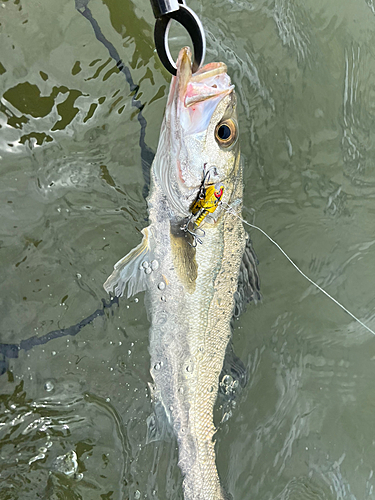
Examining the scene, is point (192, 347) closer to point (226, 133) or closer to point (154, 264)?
point (154, 264)

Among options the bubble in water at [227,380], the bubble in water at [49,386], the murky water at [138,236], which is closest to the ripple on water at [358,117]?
the murky water at [138,236]

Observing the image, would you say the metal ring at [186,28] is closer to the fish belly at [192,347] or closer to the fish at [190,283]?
the fish at [190,283]

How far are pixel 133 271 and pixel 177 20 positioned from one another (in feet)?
3.81

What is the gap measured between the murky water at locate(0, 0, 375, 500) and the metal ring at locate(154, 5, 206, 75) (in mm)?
538

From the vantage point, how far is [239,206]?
2.21 meters

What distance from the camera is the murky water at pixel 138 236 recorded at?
194 cm

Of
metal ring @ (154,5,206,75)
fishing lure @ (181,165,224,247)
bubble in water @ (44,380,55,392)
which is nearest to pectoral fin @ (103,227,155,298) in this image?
fishing lure @ (181,165,224,247)

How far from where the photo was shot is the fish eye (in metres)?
1.92

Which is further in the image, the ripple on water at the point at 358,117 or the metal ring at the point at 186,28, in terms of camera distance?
the ripple on water at the point at 358,117

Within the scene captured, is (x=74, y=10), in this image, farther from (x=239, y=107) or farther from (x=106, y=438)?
(x=106, y=438)

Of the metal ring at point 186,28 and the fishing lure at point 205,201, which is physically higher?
the metal ring at point 186,28

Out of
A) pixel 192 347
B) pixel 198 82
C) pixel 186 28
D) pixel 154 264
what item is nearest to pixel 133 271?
pixel 154 264

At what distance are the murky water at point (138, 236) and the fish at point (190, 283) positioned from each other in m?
0.11

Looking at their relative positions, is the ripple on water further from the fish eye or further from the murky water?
the fish eye
